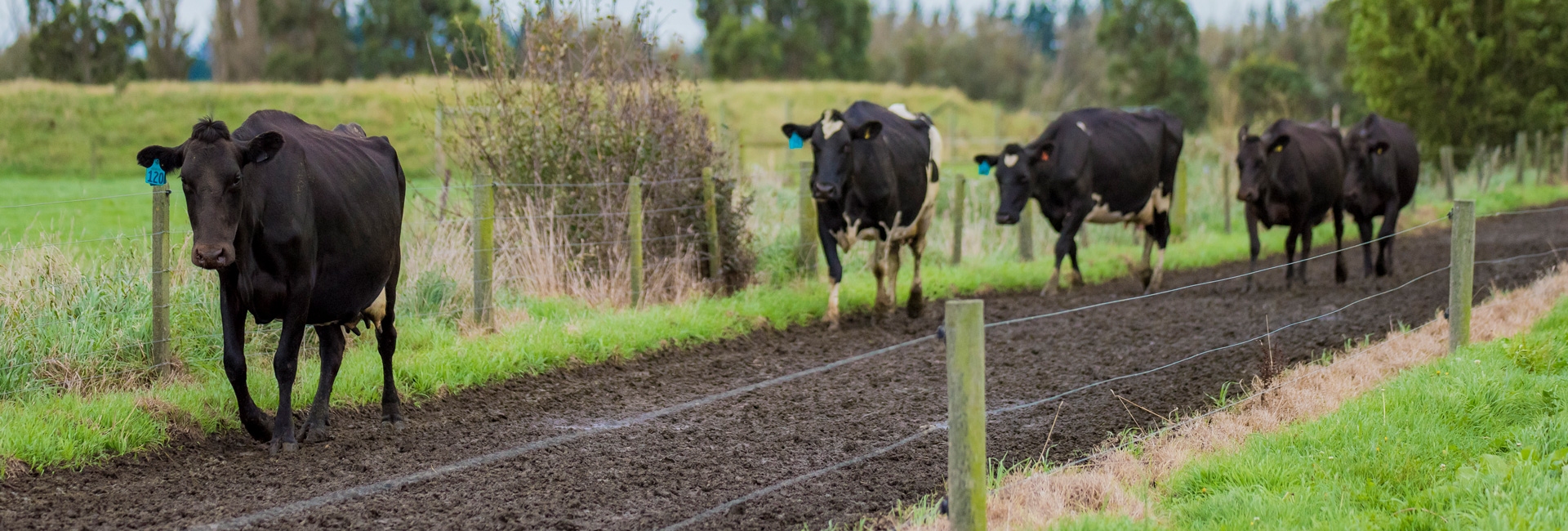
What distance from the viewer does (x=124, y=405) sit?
5.90m

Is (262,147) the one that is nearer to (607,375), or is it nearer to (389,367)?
(389,367)

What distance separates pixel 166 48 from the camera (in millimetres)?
47594

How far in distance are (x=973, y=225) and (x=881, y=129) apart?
5.64 metres

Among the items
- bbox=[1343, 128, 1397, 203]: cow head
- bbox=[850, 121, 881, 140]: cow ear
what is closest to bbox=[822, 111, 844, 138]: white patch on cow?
bbox=[850, 121, 881, 140]: cow ear

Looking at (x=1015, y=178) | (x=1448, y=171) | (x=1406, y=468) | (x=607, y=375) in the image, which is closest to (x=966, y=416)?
(x=1406, y=468)

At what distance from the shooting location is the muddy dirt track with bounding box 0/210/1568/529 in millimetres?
4938

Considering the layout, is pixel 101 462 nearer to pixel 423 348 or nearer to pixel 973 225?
pixel 423 348

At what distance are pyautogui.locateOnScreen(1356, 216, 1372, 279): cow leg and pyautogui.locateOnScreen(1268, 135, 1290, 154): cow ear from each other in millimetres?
1490

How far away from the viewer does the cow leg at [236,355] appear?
5.66 m

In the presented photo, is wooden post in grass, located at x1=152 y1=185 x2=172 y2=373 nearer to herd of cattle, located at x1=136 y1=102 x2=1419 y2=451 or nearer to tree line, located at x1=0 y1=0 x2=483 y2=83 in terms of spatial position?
herd of cattle, located at x1=136 y1=102 x2=1419 y2=451

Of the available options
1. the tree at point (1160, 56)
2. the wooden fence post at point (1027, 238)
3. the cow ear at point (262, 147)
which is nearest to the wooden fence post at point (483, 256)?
the cow ear at point (262, 147)

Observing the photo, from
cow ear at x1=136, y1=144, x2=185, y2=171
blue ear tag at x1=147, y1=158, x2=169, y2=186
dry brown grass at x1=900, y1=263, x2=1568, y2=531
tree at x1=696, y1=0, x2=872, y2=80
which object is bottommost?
dry brown grass at x1=900, y1=263, x2=1568, y2=531

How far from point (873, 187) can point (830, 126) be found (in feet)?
2.09

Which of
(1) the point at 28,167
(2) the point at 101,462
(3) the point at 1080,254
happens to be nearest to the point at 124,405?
(2) the point at 101,462
